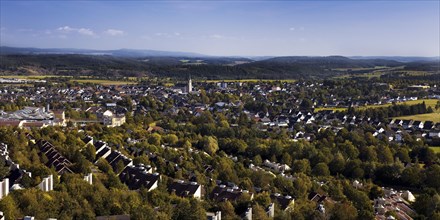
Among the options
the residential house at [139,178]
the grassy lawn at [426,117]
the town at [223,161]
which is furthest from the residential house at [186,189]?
the grassy lawn at [426,117]

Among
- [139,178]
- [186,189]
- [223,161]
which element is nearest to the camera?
[186,189]

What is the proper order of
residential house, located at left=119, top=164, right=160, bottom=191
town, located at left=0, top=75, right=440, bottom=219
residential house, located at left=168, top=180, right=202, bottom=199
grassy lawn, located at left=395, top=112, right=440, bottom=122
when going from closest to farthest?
1. town, located at left=0, top=75, right=440, bottom=219
2. residential house, located at left=168, top=180, right=202, bottom=199
3. residential house, located at left=119, top=164, right=160, bottom=191
4. grassy lawn, located at left=395, top=112, right=440, bottom=122

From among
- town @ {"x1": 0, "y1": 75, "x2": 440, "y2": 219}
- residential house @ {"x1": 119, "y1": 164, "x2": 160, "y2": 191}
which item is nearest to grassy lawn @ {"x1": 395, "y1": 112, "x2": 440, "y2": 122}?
town @ {"x1": 0, "y1": 75, "x2": 440, "y2": 219}

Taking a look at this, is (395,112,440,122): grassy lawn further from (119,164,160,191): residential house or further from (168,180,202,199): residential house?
(168,180,202,199): residential house

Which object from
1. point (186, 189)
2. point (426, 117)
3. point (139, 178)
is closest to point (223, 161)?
point (139, 178)

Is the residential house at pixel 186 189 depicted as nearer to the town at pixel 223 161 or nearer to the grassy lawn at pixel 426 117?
the town at pixel 223 161

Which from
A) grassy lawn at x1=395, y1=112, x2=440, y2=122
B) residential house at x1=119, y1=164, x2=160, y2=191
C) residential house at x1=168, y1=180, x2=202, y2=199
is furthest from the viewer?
grassy lawn at x1=395, y1=112, x2=440, y2=122

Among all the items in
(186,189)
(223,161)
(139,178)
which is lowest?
(223,161)

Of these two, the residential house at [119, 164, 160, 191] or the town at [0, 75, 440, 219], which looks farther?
the residential house at [119, 164, 160, 191]

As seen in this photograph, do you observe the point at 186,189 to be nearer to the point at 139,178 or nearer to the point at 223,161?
the point at 139,178

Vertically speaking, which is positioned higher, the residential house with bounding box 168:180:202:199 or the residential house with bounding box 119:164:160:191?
the residential house with bounding box 119:164:160:191

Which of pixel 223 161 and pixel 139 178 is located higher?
pixel 139 178
